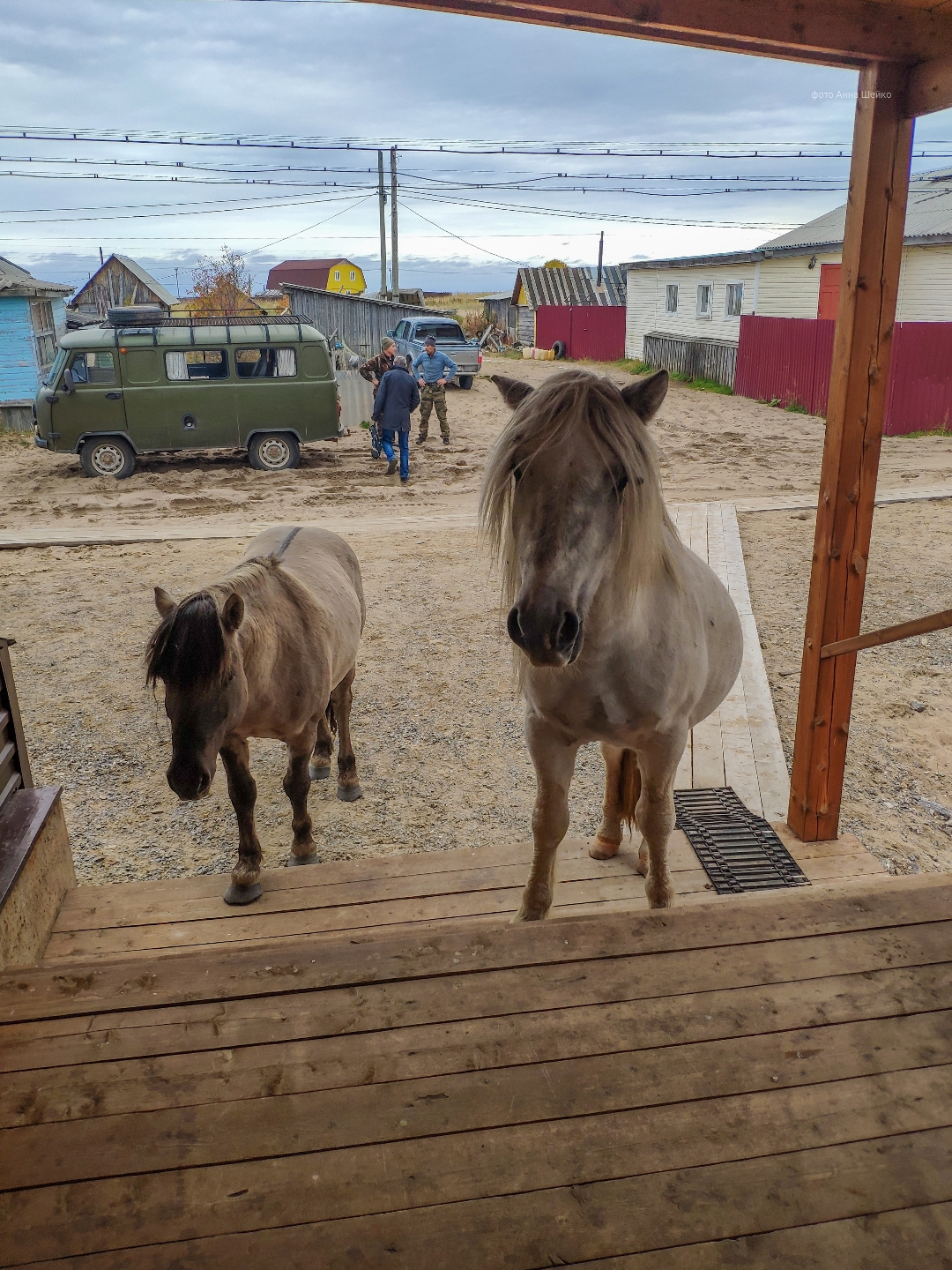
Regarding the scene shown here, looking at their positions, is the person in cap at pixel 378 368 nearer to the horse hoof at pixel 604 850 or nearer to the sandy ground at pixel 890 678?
the sandy ground at pixel 890 678

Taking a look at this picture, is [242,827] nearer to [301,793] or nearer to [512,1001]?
[301,793]

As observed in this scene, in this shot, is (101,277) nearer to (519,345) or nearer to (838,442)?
(519,345)

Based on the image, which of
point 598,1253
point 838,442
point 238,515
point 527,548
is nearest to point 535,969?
point 598,1253

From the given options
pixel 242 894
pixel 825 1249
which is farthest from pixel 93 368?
pixel 825 1249

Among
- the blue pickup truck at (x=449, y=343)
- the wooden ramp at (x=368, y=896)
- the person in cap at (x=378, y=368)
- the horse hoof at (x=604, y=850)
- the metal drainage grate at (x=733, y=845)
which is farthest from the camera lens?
the blue pickup truck at (x=449, y=343)

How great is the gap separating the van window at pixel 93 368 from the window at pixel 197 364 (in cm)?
76

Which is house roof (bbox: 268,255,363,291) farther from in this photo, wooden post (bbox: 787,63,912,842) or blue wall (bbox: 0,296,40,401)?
wooden post (bbox: 787,63,912,842)

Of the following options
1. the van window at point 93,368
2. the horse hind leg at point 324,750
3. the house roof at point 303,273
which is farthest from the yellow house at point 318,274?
the horse hind leg at point 324,750

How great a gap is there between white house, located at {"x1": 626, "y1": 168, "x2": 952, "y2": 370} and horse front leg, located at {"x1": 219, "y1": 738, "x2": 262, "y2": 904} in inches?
651

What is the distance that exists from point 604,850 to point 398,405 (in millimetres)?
9391

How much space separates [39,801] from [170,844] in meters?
1.22

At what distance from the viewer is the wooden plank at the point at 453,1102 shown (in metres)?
1.53

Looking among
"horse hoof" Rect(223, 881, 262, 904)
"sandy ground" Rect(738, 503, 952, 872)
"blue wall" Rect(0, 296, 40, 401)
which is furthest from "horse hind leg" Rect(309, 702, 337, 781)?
"blue wall" Rect(0, 296, 40, 401)

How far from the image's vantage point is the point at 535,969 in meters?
1.99
